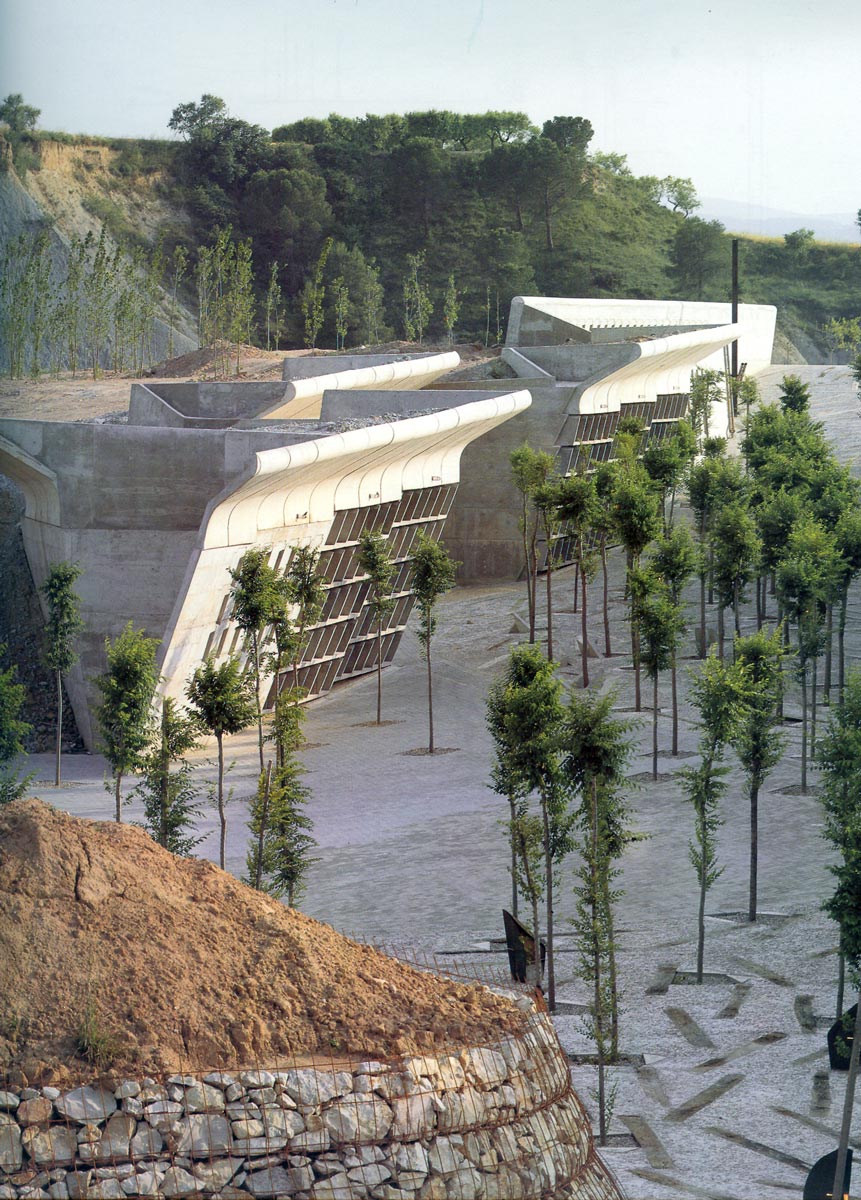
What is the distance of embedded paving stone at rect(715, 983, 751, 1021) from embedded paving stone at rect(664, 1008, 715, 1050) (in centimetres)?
41

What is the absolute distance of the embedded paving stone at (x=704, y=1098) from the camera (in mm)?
17516

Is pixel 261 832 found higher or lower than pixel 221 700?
lower

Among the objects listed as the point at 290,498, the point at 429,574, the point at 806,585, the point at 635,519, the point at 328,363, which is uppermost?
the point at 328,363

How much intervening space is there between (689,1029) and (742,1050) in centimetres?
99

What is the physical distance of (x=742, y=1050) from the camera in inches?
760

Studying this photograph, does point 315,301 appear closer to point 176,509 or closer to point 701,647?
point 701,647

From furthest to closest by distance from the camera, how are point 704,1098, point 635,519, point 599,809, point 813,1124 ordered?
point 635,519 → point 599,809 → point 704,1098 → point 813,1124

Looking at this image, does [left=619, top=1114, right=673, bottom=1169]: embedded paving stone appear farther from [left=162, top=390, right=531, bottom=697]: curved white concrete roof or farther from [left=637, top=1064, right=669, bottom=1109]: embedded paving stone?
[left=162, top=390, right=531, bottom=697]: curved white concrete roof

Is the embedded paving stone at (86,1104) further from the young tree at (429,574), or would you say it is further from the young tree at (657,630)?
the young tree at (429,574)

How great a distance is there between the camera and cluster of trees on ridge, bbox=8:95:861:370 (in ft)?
356

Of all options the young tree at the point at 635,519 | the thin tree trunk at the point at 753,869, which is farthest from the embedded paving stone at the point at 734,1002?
the young tree at the point at 635,519

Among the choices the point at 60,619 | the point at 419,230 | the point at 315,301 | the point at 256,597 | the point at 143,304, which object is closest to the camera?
the point at 256,597

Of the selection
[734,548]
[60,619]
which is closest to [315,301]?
[734,548]

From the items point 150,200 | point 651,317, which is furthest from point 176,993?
point 150,200
